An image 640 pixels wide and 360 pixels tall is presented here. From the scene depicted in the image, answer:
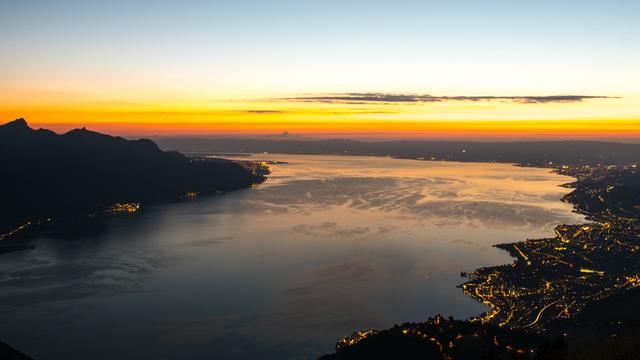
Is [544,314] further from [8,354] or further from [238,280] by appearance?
[8,354]

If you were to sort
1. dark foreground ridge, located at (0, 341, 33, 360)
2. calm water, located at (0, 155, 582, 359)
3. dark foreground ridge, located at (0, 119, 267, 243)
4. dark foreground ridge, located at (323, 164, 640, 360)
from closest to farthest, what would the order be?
dark foreground ridge, located at (0, 341, 33, 360) < dark foreground ridge, located at (323, 164, 640, 360) < calm water, located at (0, 155, 582, 359) < dark foreground ridge, located at (0, 119, 267, 243)

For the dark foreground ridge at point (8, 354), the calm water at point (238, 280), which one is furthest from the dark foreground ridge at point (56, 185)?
the dark foreground ridge at point (8, 354)

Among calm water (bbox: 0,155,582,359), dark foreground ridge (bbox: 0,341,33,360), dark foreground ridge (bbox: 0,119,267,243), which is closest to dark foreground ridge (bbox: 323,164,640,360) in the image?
calm water (bbox: 0,155,582,359)

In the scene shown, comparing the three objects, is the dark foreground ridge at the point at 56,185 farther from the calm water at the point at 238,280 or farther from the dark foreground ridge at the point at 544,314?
the dark foreground ridge at the point at 544,314

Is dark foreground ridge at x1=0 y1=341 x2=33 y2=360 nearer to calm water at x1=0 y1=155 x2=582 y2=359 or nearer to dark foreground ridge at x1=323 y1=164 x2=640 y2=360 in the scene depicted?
calm water at x1=0 y1=155 x2=582 y2=359

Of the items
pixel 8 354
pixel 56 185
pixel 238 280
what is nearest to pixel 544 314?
pixel 238 280
